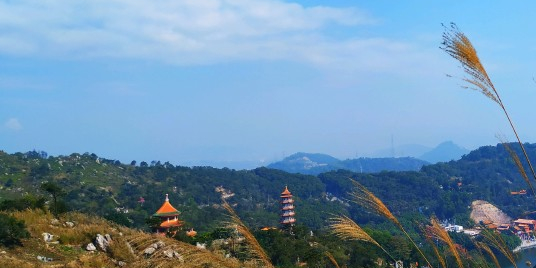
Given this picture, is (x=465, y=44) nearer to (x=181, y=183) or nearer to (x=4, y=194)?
(x=4, y=194)

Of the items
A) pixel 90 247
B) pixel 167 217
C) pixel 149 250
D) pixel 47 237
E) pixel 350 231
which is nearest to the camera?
pixel 149 250

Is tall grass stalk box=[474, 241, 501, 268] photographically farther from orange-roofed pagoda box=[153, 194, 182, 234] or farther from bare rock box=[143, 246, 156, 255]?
orange-roofed pagoda box=[153, 194, 182, 234]

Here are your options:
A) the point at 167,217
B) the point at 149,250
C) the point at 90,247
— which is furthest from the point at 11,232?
the point at 167,217

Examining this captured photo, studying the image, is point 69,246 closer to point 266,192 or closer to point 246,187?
point 246,187

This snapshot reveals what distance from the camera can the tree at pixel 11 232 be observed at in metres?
7.95

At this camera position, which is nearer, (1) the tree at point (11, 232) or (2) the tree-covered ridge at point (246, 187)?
(1) the tree at point (11, 232)

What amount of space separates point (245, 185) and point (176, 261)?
97068 millimetres

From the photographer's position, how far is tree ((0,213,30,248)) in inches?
313

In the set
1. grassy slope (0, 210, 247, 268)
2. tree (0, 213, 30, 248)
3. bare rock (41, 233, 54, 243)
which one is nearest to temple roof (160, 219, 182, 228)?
grassy slope (0, 210, 247, 268)

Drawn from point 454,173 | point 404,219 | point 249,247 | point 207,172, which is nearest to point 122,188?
point 207,172

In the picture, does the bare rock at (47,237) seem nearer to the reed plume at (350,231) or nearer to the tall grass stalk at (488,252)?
the reed plume at (350,231)

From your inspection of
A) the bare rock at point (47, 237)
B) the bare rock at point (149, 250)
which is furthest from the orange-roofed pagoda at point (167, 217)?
the bare rock at point (149, 250)

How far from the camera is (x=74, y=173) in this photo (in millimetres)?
65312

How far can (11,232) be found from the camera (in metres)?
8.17
